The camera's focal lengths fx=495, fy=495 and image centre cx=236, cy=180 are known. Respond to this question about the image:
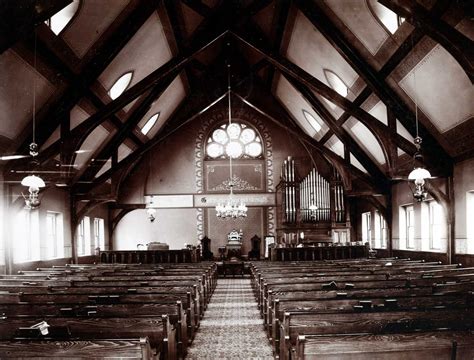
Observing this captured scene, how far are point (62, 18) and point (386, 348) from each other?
8805mm

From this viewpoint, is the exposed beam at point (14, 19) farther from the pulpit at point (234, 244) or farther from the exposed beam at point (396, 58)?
the pulpit at point (234, 244)

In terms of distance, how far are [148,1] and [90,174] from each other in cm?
708

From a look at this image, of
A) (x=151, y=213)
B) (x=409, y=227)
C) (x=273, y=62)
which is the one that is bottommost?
(x=409, y=227)

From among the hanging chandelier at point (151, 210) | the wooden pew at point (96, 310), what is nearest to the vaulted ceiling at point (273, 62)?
the hanging chandelier at point (151, 210)

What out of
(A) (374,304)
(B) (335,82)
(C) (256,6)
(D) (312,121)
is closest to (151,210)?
(D) (312,121)

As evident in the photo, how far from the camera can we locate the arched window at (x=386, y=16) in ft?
32.1

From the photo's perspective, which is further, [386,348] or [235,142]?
[235,142]

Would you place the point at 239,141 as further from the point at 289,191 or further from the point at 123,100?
the point at 123,100

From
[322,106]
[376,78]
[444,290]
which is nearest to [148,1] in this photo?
[376,78]

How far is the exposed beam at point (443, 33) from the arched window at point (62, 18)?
5.83 meters

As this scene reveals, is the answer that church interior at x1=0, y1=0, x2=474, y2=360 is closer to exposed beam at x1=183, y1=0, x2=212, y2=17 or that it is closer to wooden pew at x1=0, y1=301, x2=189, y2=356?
wooden pew at x1=0, y1=301, x2=189, y2=356

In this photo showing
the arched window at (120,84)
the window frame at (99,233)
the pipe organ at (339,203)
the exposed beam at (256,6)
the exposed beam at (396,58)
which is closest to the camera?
the exposed beam at (396,58)

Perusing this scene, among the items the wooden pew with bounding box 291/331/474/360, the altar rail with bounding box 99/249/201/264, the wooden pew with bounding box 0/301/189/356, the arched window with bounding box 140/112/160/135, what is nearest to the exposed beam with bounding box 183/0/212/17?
the arched window with bounding box 140/112/160/135

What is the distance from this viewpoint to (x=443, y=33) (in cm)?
783
